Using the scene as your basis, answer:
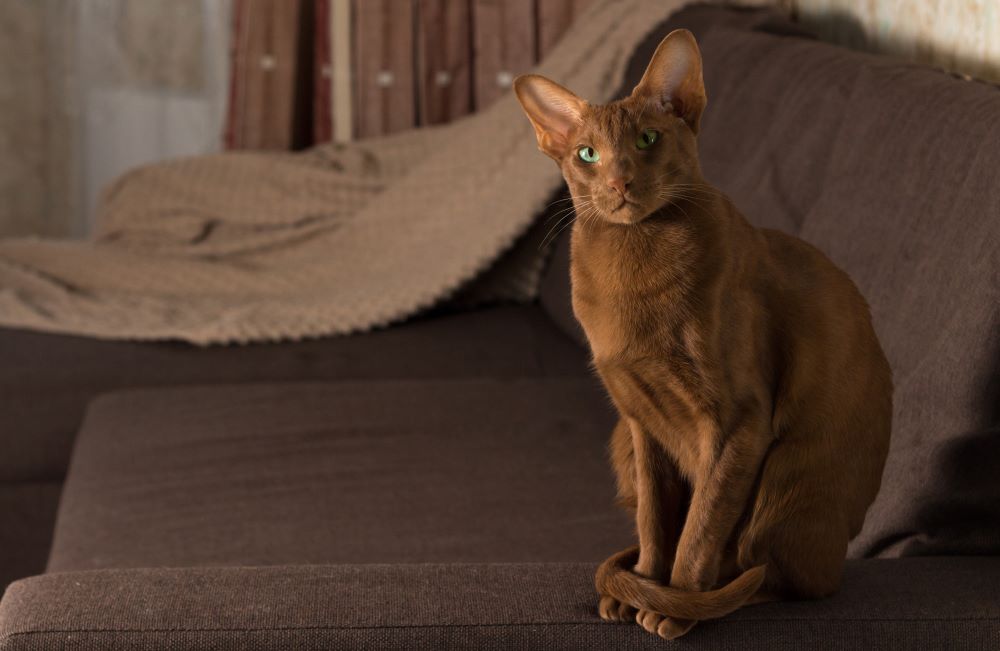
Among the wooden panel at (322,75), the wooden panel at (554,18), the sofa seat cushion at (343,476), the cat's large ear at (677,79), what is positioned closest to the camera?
the cat's large ear at (677,79)

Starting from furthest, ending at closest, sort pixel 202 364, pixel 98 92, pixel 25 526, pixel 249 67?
pixel 98 92, pixel 249 67, pixel 202 364, pixel 25 526

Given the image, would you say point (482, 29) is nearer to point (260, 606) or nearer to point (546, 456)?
point (546, 456)

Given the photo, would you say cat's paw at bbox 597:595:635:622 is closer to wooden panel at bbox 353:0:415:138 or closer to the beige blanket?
the beige blanket

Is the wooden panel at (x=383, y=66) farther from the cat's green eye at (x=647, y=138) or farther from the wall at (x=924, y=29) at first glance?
the cat's green eye at (x=647, y=138)

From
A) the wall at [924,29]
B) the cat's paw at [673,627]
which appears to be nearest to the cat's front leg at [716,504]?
the cat's paw at [673,627]

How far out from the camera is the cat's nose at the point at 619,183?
0.77 metres

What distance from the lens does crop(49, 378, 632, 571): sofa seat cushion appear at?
4.36 ft

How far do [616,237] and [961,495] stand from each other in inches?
15.1

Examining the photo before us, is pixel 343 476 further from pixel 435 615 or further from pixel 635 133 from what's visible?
pixel 635 133

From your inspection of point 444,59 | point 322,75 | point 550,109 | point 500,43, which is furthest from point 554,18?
point 550,109

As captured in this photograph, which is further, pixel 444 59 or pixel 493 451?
pixel 444 59

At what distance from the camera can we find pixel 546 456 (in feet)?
5.13

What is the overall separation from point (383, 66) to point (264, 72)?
Answer: 0.29 metres

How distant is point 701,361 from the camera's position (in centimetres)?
79
